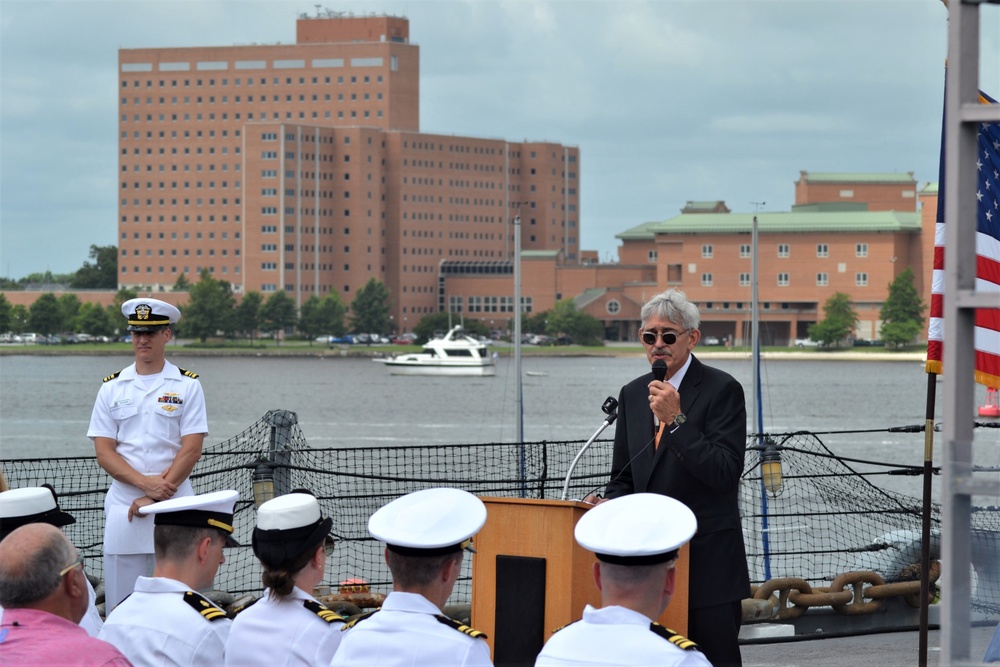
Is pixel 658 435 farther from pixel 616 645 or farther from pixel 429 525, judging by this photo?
pixel 616 645

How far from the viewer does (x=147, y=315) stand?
5.92 metres

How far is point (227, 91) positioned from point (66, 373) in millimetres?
67943

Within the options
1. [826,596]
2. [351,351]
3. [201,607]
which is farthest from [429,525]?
[351,351]

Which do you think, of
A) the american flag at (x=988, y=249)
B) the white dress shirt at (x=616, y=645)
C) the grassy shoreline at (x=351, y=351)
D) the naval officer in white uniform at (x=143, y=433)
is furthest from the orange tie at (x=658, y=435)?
the grassy shoreline at (x=351, y=351)

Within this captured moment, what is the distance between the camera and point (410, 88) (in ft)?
528

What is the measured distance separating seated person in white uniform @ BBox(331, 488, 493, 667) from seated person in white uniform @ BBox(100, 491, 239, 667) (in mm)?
490

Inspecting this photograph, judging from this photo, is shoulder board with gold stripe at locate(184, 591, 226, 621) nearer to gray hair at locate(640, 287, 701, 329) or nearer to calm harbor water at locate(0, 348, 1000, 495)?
gray hair at locate(640, 287, 701, 329)

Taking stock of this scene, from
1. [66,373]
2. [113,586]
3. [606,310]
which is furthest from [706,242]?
[113,586]

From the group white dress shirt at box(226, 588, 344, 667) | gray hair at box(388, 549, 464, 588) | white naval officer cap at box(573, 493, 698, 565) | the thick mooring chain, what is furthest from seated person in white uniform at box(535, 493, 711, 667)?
the thick mooring chain

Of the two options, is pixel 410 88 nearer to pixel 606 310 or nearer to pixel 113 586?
pixel 606 310

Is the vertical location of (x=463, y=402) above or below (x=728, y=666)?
below

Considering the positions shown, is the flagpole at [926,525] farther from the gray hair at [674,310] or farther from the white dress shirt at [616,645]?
A: the white dress shirt at [616,645]

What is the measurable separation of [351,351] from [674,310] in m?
128

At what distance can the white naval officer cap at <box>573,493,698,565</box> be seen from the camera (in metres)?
A: 3.00
